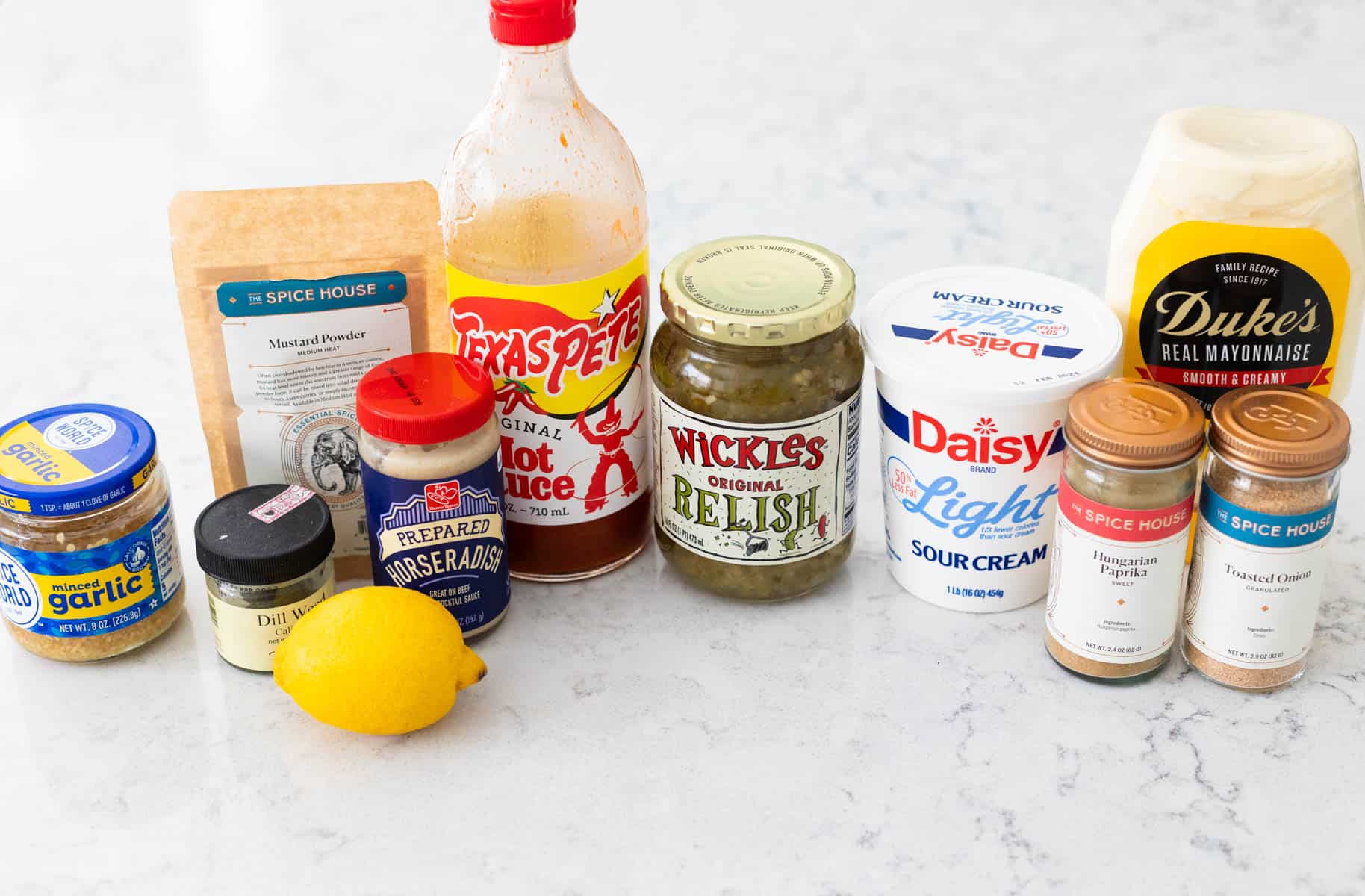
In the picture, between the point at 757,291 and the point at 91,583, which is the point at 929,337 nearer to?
the point at 757,291

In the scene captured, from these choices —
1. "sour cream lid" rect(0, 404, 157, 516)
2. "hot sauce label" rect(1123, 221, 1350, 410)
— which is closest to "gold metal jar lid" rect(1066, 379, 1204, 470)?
"hot sauce label" rect(1123, 221, 1350, 410)

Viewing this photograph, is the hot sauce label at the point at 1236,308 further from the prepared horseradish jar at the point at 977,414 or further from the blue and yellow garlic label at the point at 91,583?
the blue and yellow garlic label at the point at 91,583

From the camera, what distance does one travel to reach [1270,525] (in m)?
1.07

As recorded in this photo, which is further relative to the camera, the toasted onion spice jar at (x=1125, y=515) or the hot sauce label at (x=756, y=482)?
the hot sauce label at (x=756, y=482)

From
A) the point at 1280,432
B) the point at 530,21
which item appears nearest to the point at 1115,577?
the point at 1280,432

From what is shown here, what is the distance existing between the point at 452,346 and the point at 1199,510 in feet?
2.00

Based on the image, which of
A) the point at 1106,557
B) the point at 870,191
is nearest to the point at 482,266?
the point at 1106,557

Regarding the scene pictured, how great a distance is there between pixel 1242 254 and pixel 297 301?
2.46 ft

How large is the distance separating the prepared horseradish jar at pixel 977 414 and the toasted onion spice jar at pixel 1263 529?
0.12 metres

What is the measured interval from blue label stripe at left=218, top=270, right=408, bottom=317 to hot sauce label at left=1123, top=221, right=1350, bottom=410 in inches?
24.1

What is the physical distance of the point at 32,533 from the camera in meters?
1.13

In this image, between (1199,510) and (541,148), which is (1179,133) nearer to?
(1199,510)

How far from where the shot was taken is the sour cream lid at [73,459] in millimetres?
1112

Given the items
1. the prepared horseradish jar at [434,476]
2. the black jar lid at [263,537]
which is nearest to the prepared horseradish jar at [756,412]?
the prepared horseradish jar at [434,476]
